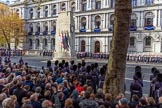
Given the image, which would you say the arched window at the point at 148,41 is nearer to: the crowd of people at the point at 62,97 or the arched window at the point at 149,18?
the arched window at the point at 149,18

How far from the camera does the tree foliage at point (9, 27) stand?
62.1 metres

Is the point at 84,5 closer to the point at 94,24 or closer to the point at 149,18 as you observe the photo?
the point at 94,24

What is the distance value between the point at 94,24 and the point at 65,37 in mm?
24354

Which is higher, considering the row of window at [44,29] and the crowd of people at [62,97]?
the row of window at [44,29]

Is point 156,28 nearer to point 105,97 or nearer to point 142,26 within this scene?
point 142,26

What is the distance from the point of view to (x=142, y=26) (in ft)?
161

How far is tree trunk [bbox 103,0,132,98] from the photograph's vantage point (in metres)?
9.64

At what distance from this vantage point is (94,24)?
5678 cm

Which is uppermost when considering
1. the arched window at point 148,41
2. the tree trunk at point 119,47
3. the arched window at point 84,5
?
the arched window at point 84,5

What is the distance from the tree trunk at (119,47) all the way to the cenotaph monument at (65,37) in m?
23.4

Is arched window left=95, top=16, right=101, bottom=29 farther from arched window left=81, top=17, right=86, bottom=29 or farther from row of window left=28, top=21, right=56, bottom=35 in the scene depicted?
row of window left=28, top=21, right=56, bottom=35

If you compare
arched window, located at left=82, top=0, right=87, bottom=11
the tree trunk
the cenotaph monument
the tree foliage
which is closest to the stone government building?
arched window, located at left=82, top=0, right=87, bottom=11

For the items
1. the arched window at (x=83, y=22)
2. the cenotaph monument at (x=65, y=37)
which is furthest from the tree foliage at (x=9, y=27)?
the cenotaph monument at (x=65, y=37)

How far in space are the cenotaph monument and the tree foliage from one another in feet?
100
